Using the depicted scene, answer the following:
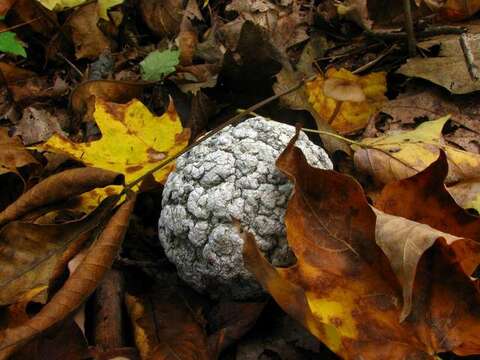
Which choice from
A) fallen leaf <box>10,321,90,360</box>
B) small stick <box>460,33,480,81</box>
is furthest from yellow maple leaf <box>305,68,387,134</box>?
fallen leaf <box>10,321,90,360</box>

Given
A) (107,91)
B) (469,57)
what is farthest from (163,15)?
(469,57)

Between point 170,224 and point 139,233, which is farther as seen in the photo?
point 139,233

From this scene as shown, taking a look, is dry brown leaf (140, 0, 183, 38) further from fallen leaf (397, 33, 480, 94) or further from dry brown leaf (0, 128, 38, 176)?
fallen leaf (397, 33, 480, 94)

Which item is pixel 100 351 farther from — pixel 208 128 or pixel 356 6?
pixel 356 6

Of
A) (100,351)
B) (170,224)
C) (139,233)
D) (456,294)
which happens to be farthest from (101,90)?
(456,294)

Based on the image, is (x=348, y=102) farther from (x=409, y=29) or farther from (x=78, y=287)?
(x=78, y=287)

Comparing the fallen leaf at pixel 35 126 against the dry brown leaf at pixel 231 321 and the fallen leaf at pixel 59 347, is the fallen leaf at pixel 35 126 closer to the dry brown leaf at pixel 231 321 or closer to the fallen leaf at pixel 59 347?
the fallen leaf at pixel 59 347
